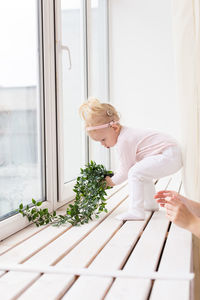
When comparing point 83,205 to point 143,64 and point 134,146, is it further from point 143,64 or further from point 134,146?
point 143,64

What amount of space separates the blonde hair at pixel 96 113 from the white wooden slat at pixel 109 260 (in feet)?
1.62

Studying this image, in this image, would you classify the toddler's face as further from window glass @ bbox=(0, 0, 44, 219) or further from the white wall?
the white wall

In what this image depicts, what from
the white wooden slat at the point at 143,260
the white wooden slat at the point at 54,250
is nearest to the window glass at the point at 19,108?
the white wooden slat at the point at 54,250

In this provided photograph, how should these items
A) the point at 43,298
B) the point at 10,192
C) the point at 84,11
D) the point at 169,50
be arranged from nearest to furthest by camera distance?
the point at 43,298 → the point at 10,192 → the point at 84,11 → the point at 169,50

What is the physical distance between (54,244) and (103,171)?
0.57m

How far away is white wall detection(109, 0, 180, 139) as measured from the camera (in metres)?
3.31

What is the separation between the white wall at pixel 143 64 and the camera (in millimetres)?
3311

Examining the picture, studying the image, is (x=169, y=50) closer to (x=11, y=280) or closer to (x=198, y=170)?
(x=198, y=170)

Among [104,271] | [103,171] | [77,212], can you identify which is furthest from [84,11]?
[104,271]

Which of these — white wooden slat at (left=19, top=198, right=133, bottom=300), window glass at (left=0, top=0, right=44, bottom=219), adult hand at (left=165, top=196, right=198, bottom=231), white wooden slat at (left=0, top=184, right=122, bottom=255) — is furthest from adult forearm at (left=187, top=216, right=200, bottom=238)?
window glass at (left=0, top=0, right=44, bottom=219)

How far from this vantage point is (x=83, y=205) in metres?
1.72

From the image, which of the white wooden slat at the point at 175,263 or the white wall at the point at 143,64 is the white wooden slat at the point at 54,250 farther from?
the white wall at the point at 143,64

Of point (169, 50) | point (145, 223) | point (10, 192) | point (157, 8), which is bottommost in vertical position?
point (145, 223)

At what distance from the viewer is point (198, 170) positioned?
195cm
